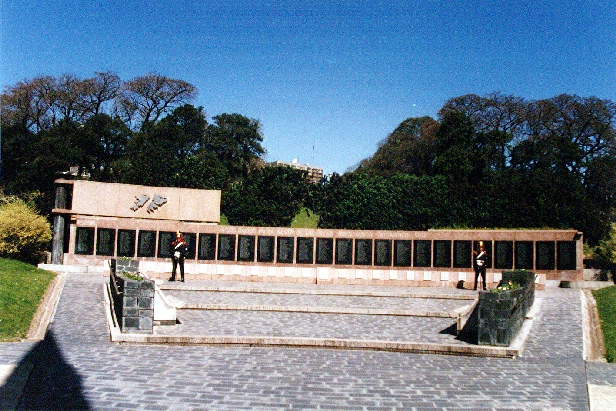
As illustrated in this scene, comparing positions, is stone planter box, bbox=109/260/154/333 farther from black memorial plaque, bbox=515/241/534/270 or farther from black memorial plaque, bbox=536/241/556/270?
black memorial plaque, bbox=536/241/556/270

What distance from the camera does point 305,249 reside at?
84.9 ft

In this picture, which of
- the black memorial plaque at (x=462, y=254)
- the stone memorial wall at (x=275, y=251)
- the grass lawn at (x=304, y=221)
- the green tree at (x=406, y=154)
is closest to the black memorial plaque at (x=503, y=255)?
the black memorial plaque at (x=462, y=254)

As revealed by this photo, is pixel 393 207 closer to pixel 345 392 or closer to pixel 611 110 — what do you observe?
pixel 611 110

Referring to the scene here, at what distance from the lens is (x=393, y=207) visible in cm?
4153

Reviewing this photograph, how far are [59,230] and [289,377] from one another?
19724 millimetres

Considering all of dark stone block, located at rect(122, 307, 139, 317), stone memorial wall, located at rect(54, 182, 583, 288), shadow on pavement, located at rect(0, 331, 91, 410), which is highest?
stone memorial wall, located at rect(54, 182, 583, 288)

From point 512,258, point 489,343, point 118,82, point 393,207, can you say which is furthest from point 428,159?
point 489,343

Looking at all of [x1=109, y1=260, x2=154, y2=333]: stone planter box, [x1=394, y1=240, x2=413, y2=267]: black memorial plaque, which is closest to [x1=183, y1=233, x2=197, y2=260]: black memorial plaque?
[x1=394, y1=240, x2=413, y2=267]: black memorial plaque

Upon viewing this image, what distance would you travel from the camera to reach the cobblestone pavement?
845 cm

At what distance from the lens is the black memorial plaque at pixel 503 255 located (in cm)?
2430

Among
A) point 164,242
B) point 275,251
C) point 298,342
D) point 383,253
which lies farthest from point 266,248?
point 298,342

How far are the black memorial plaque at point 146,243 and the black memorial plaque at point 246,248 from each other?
3.71 metres

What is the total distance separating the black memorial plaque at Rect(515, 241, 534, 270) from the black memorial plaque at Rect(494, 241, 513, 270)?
23 centimetres

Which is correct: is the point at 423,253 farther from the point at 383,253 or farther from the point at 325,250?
the point at 325,250
